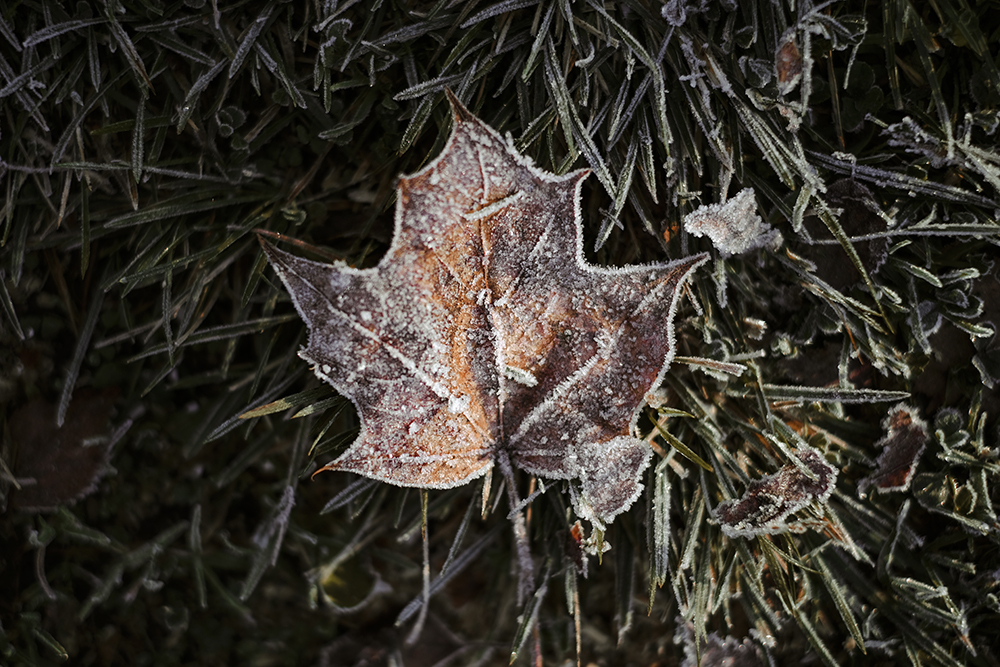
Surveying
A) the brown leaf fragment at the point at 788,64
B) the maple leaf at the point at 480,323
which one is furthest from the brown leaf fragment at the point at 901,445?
the brown leaf fragment at the point at 788,64

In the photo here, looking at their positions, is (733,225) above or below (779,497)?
above

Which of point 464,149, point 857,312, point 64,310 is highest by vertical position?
point 464,149

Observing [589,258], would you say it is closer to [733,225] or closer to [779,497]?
[733,225]

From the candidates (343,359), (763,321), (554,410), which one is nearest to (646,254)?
(763,321)

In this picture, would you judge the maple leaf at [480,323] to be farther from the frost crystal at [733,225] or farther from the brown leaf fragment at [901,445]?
the brown leaf fragment at [901,445]

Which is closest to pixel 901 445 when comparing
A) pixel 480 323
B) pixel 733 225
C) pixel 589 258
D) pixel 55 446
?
pixel 733 225

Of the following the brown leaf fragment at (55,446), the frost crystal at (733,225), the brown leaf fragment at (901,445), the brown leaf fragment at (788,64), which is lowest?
the brown leaf fragment at (901,445)

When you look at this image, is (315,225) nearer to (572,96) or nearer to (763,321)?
(572,96)
